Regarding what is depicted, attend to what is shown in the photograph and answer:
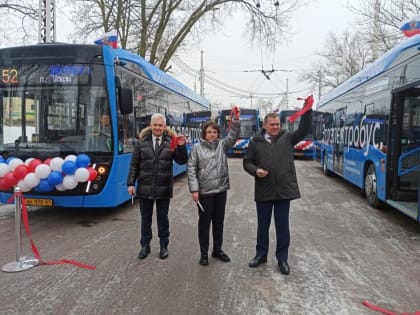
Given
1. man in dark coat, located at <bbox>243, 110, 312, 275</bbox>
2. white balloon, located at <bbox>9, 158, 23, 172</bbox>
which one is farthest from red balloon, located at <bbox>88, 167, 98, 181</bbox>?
man in dark coat, located at <bbox>243, 110, 312, 275</bbox>

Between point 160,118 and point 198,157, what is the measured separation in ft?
2.51

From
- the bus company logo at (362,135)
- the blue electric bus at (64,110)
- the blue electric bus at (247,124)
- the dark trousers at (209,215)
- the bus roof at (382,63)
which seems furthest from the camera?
the blue electric bus at (247,124)

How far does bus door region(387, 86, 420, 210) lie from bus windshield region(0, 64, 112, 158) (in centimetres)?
519

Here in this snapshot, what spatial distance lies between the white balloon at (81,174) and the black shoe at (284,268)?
10.7 ft

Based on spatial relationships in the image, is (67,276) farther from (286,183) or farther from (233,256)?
(286,183)

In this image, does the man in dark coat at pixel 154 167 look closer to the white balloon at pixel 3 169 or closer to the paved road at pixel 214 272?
the paved road at pixel 214 272

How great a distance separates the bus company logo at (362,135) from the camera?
23.8ft

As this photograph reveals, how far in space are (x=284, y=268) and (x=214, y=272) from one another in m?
0.81

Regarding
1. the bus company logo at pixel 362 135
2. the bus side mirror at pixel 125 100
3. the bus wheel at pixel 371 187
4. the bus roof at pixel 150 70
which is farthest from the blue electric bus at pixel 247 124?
the bus side mirror at pixel 125 100

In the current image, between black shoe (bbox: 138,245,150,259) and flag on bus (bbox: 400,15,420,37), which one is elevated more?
flag on bus (bbox: 400,15,420,37)

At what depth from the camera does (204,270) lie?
4102mm

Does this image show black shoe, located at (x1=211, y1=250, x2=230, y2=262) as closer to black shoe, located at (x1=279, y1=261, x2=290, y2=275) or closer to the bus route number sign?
black shoe, located at (x1=279, y1=261, x2=290, y2=275)

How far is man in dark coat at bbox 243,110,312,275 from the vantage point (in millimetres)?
3967

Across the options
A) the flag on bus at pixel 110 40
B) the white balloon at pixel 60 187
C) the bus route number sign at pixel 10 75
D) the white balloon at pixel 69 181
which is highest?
the flag on bus at pixel 110 40
